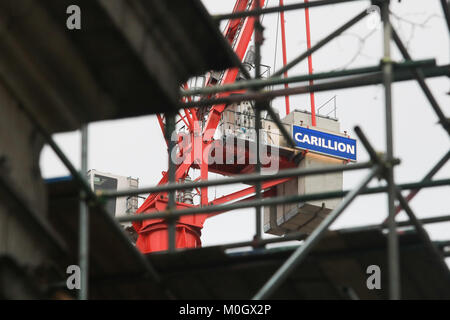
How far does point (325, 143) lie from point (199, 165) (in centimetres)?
590

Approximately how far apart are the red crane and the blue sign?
972mm

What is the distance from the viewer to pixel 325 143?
39812 mm

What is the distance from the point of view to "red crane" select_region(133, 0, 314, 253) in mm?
32562

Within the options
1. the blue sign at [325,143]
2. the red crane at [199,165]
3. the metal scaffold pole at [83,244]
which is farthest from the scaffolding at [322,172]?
the blue sign at [325,143]

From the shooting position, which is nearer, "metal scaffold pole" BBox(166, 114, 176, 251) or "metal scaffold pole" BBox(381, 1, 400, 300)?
"metal scaffold pole" BBox(381, 1, 400, 300)

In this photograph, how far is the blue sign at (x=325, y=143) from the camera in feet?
127

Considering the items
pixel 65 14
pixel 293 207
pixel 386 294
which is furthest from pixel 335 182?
pixel 65 14

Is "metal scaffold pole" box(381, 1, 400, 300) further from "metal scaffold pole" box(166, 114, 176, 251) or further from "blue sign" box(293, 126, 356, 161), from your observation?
"blue sign" box(293, 126, 356, 161)

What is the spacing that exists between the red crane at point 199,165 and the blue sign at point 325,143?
3.19ft

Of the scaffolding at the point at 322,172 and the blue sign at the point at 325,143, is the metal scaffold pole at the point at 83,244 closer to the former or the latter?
the scaffolding at the point at 322,172

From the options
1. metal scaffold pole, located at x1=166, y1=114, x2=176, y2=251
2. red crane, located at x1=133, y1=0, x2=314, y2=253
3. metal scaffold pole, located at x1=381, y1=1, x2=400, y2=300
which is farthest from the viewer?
red crane, located at x1=133, y1=0, x2=314, y2=253

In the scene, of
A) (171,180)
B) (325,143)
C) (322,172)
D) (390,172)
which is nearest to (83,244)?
(171,180)

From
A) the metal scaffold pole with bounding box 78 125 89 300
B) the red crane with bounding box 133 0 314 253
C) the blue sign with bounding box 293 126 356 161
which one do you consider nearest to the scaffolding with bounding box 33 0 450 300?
the metal scaffold pole with bounding box 78 125 89 300

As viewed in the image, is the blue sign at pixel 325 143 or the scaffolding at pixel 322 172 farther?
the blue sign at pixel 325 143
